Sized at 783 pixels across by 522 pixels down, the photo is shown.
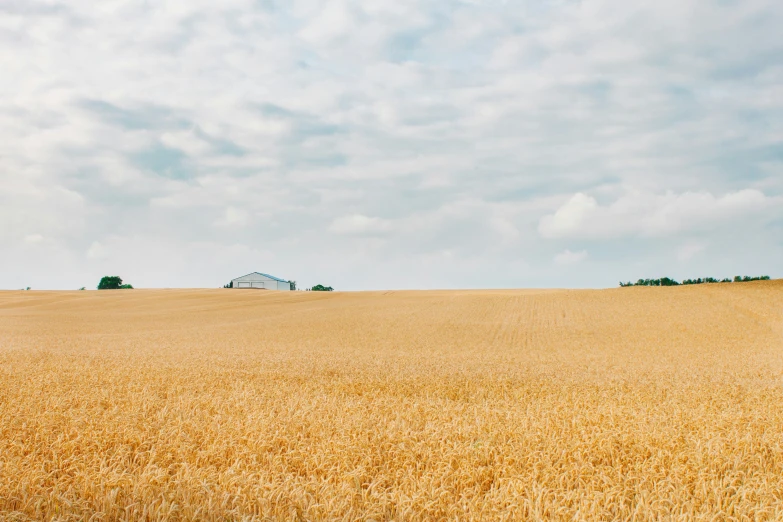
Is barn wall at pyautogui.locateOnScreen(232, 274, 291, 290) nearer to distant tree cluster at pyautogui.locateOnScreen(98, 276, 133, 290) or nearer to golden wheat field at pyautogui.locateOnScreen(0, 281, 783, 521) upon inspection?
distant tree cluster at pyautogui.locateOnScreen(98, 276, 133, 290)

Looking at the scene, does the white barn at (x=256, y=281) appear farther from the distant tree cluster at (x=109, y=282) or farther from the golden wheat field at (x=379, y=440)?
the golden wheat field at (x=379, y=440)

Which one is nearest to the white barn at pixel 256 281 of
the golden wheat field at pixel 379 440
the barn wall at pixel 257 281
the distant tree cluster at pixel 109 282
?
the barn wall at pixel 257 281

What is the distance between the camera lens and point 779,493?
17.5ft

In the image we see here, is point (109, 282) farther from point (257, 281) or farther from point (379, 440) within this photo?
point (379, 440)

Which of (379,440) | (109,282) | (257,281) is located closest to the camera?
(379,440)

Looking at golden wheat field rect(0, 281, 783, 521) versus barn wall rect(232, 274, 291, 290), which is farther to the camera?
barn wall rect(232, 274, 291, 290)

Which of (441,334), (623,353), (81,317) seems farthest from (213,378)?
Answer: (81,317)

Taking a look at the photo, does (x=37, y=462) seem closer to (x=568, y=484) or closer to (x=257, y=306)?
(x=568, y=484)

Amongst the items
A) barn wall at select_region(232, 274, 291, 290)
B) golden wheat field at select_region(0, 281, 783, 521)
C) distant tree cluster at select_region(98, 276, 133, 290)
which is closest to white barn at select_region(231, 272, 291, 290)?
barn wall at select_region(232, 274, 291, 290)

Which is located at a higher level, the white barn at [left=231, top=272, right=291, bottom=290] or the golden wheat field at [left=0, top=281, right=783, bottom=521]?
the white barn at [left=231, top=272, right=291, bottom=290]

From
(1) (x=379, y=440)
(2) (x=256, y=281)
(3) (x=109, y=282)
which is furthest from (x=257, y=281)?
(1) (x=379, y=440)

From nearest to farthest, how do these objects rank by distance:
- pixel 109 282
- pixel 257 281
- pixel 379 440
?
pixel 379 440
pixel 257 281
pixel 109 282

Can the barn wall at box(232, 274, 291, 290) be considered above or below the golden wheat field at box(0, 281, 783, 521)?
above

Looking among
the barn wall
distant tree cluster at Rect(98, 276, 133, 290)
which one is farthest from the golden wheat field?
distant tree cluster at Rect(98, 276, 133, 290)
